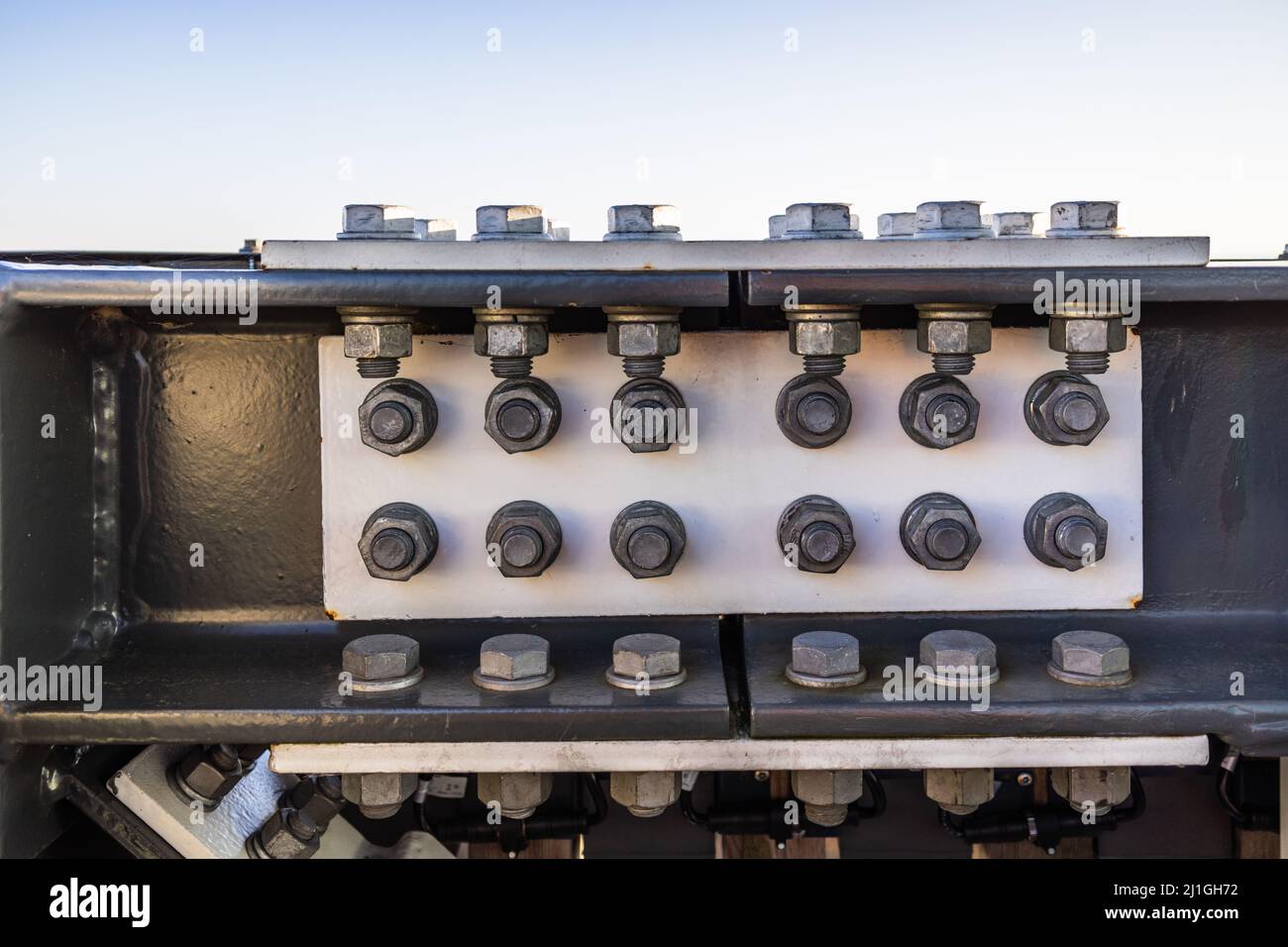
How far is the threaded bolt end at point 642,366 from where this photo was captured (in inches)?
42.1

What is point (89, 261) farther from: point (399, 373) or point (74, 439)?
point (399, 373)

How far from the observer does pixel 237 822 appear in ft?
3.97

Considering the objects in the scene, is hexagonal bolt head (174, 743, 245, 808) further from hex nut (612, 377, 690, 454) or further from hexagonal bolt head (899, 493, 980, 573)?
hexagonal bolt head (899, 493, 980, 573)

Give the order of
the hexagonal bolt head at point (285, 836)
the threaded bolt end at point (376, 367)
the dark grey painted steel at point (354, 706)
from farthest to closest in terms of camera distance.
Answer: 1. the hexagonal bolt head at point (285, 836)
2. the threaded bolt end at point (376, 367)
3. the dark grey painted steel at point (354, 706)

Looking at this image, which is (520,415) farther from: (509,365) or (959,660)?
(959,660)

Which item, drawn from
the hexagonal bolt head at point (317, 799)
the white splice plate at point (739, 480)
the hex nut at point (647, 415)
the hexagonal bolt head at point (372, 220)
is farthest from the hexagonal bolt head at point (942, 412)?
the hexagonal bolt head at point (317, 799)

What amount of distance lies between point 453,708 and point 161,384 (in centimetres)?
53

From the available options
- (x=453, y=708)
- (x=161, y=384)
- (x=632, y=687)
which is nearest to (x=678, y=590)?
(x=632, y=687)

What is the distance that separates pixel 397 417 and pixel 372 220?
210mm

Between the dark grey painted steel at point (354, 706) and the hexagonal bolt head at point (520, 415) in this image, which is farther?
the hexagonal bolt head at point (520, 415)

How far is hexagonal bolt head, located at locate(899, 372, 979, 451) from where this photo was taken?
1107mm

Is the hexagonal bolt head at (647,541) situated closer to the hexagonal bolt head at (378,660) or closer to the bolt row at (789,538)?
the bolt row at (789,538)

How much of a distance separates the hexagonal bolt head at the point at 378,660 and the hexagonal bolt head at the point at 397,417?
0.68 ft

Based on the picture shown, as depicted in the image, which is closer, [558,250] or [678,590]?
[558,250]
